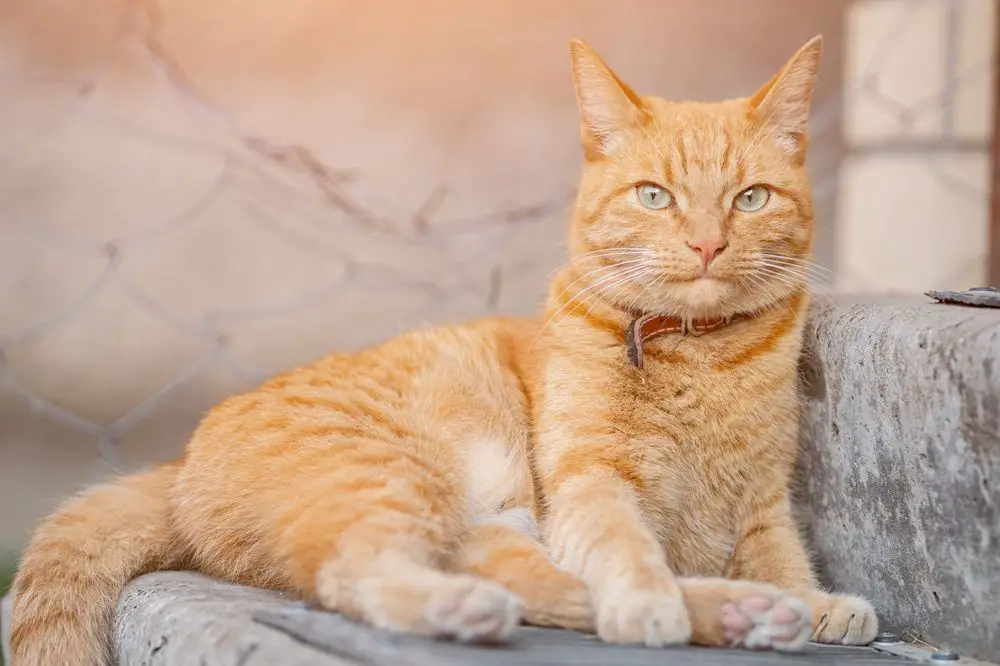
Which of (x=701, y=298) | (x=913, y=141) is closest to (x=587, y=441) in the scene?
(x=701, y=298)

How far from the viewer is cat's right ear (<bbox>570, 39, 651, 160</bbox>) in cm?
176

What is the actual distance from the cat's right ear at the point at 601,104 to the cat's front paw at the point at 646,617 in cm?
84

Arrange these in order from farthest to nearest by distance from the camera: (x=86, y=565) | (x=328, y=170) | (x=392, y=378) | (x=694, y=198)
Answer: (x=328, y=170), (x=392, y=378), (x=694, y=198), (x=86, y=565)

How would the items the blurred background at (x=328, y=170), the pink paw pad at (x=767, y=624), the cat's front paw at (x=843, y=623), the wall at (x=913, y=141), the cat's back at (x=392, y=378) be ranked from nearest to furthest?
the pink paw pad at (x=767, y=624) < the cat's front paw at (x=843, y=623) < the cat's back at (x=392, y=378) < the blurred background at (x=328, y=170) < the wall at (x=913, y=141)

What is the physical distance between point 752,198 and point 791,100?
205 millimetres

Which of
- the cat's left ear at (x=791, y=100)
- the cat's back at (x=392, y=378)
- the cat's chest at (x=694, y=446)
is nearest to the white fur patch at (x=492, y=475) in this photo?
the cat's back at (x=392, y=378)

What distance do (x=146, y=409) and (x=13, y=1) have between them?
1.09 metres

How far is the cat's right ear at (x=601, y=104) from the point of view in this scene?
1761 mm

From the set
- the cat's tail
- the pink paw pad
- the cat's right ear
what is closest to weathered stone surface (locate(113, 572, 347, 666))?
the cat's tail

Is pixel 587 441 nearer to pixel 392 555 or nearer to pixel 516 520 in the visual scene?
pixel 516 520

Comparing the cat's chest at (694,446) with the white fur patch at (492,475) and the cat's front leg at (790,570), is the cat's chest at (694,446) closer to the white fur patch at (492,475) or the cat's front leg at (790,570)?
the cat's front leg at (790,570)

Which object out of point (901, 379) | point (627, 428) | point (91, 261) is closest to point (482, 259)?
point (91, 261)

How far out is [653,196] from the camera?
1.70 m

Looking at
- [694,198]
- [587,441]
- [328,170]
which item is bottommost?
[587,441]
